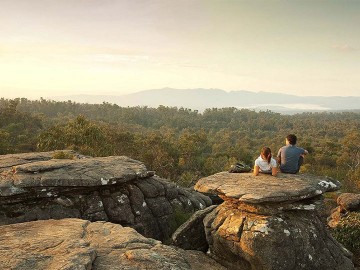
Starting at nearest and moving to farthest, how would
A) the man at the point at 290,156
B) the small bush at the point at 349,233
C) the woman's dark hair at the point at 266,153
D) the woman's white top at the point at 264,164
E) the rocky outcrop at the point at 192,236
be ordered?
the woman's dark hair at the point at 266,153 → the woman's white top at the point at 264,164 → the man at the point at 290,156 → the rocky outcrop at the point at 192,236 → the small bush at the point at 349,233

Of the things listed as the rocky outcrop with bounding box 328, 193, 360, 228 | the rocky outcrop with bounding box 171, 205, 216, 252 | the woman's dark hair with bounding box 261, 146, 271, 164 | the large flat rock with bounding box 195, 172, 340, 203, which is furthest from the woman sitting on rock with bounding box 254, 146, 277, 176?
the rocky outcrop with bounding box 328, 193, 360, 228

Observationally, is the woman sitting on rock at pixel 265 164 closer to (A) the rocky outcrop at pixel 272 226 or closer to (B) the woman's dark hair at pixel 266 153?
(B) the woman's dark hair at pixel 266 153

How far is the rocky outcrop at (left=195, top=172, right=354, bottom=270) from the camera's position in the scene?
1096 cm

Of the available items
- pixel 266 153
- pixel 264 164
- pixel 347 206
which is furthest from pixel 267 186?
pixel 347 206

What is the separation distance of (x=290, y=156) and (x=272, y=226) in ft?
10.2

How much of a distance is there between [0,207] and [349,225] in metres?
16.6

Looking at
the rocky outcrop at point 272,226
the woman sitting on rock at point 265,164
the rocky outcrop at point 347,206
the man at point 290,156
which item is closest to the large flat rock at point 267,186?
the rocky outcrop at point 272,226

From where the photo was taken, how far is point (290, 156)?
1288 centimetres

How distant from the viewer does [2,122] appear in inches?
2290

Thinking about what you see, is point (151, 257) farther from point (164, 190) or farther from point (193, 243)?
point (164, 190)

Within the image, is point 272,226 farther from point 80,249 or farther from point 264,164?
point 80,249

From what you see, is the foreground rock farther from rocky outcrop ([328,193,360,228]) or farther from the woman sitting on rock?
rocky outcrop ([328,193,360,228])

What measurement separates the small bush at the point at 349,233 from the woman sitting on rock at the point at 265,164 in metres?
6.95

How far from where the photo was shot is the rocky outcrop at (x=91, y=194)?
40.2 ft
